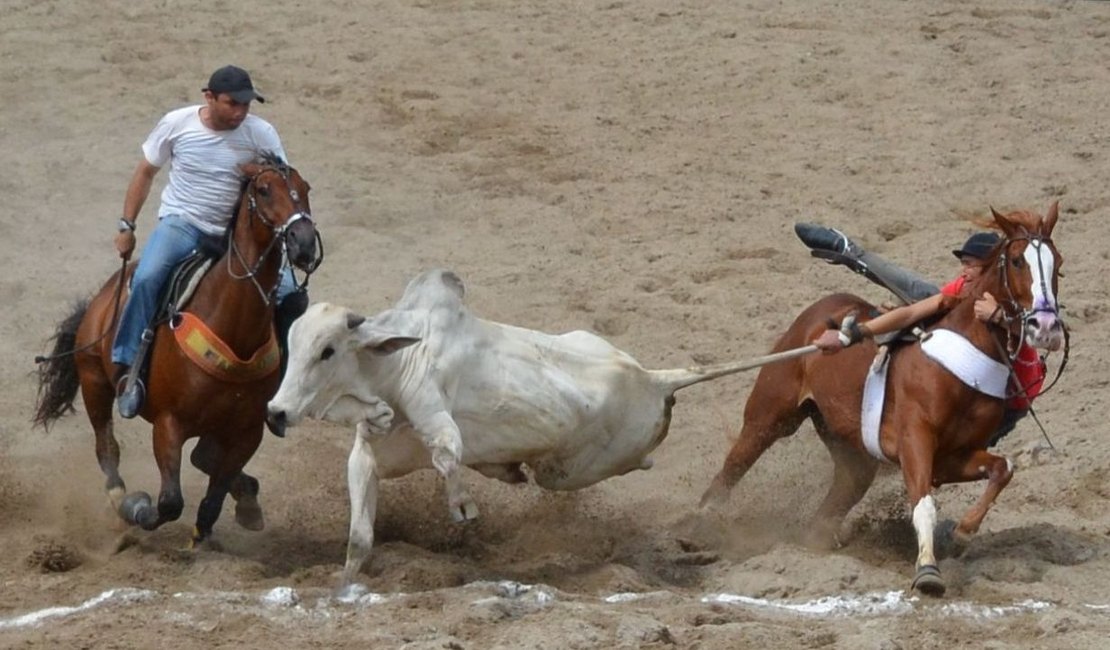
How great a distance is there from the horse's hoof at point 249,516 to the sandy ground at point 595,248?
0.10 m

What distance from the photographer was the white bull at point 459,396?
24.8ft

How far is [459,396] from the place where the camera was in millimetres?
7848

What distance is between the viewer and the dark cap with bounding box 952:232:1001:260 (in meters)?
8.20

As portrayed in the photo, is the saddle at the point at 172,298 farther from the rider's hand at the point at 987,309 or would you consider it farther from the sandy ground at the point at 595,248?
the rider's hand at the point at 987,309

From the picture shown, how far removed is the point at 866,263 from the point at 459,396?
7.16 ft

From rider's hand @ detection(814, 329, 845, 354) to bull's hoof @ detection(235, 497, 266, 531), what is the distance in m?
2.55

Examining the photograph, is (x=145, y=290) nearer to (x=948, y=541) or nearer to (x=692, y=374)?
(x=692, y=374)

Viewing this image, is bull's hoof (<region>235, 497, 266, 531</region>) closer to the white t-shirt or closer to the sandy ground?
the sandy ground

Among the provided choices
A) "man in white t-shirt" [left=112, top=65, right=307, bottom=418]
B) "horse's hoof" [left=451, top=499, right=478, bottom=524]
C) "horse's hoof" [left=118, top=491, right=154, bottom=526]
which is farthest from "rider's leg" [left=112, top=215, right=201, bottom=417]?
"horse's hoof" [left=451, top=499, right=478, bottom=524]

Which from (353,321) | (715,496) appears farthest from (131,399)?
(715,496)

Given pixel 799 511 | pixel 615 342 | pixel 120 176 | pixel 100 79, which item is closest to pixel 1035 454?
pixel 799 511

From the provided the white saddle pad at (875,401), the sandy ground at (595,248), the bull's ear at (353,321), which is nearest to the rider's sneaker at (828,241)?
the sandy ground at (595,248)

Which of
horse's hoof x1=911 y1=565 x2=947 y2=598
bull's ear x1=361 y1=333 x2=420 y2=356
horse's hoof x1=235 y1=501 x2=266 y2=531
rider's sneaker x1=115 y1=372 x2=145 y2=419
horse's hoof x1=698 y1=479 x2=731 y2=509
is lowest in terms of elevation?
horse's hoof x1=698 y1=479 x2=731 y2=509

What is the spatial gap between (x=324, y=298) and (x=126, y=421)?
58.4 inches
